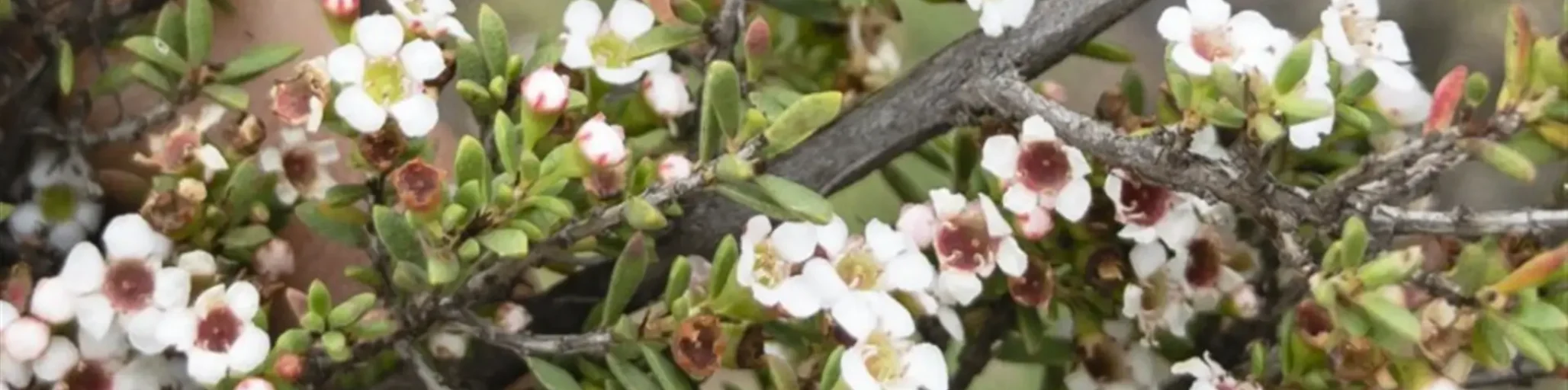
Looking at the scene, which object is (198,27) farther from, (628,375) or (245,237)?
(628,375)

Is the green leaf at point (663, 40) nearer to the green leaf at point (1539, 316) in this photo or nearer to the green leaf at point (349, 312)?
the green leaf at point (349, 312)

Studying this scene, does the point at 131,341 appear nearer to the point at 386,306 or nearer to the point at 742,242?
the point at 386,306

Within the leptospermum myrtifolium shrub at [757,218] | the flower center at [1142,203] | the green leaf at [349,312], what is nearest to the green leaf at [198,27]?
the leptospermum myrtifolium shrub at [757,218]

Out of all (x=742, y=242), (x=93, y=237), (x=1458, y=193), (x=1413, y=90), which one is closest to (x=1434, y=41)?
(x=1458, y=193)

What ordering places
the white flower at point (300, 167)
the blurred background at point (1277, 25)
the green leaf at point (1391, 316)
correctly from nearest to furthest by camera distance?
the green leaf at point (1391, 316)
the white flower at point (300, 167)
the blurred background at point (1277, 25)

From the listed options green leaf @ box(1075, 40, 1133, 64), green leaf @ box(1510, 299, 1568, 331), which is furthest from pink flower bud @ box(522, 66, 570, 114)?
green leaf @ box(1510, 299, 1568, 331)

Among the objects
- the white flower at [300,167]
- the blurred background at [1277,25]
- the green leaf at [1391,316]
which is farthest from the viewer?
the blurred background at [1277,25]

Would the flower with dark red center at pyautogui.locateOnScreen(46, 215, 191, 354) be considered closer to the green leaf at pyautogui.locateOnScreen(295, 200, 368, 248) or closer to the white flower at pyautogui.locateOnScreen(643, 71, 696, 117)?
the green leaf at pyautogui.locateOnScreen(295, 200, 368, 248)
